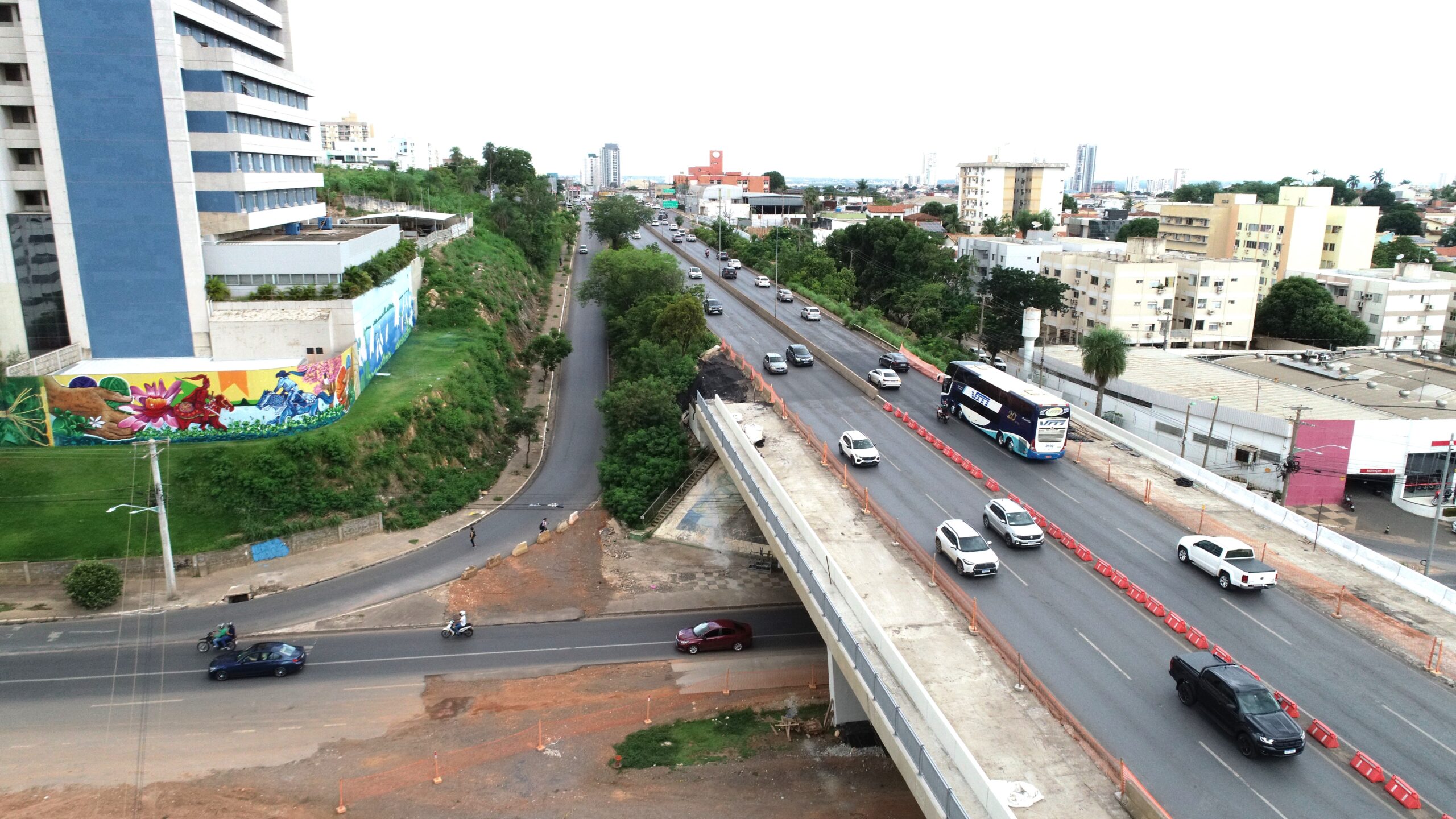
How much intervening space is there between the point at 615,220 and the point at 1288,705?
100m

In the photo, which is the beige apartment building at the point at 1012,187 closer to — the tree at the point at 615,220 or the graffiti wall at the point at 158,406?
the tree at the point at 615,220

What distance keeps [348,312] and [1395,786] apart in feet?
155

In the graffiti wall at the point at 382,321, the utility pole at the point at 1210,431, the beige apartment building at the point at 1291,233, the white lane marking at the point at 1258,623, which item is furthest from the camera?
the beige apartment building at the point at 1291,233

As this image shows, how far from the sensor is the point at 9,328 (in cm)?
4516

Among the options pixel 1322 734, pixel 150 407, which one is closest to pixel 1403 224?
pixel 1322 734

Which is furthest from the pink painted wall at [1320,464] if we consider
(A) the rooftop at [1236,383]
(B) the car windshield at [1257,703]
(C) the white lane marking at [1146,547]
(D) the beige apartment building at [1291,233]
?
(D) the beige apartment building at [1291,233]

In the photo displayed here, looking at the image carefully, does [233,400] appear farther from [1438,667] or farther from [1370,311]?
[1370,311]

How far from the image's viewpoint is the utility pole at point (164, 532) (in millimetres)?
34562

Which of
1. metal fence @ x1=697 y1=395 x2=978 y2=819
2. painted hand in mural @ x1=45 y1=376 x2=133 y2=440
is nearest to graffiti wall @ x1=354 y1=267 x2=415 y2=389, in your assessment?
painted hand in mural @ x1=45 y1=376 x2=133 y2=440

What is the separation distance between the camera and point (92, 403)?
139 feet

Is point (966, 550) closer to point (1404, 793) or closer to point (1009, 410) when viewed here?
point (1404, 793)

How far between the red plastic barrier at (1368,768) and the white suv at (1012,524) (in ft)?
37.4

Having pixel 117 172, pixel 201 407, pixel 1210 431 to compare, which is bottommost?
pixel 1210 431

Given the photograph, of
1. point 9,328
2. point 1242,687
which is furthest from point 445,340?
point 1242,687
